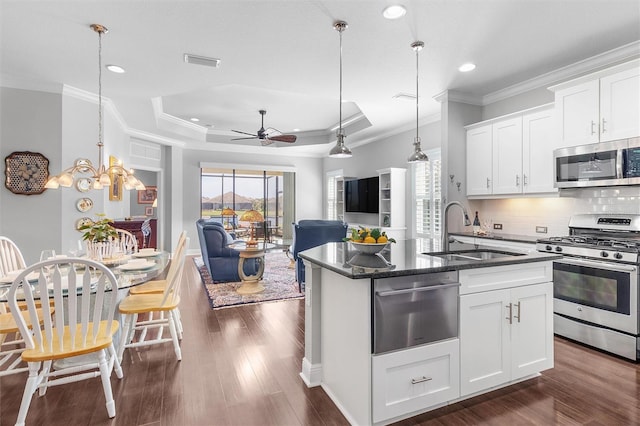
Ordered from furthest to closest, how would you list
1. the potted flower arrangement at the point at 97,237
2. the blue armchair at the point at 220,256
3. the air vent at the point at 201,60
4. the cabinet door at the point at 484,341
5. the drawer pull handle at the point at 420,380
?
the blue armchair at the point at 220,256
the air vent at the point at 201,60
the potted flower arrangement at the point at 97,237
the cabinet door at the point at 484,341
the drawer pull handle at the point at 420,380

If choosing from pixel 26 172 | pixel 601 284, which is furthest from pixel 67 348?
pixel 601 284

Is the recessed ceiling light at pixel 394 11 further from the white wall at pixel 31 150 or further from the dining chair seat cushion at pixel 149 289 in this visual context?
the white wall at pixel 31 150

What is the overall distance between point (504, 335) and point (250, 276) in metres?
3.66

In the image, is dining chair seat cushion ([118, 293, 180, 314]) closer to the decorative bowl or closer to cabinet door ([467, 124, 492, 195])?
the decorative bowl

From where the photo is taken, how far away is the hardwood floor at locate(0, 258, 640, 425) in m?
2.00

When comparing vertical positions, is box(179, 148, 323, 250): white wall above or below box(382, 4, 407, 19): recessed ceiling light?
below

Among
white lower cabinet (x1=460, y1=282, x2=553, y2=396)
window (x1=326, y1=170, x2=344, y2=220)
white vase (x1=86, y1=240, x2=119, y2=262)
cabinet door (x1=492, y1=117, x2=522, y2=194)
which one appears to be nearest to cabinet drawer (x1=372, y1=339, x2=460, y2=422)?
white lower cabinet (x1=460, y1=282, x2=553, y2=396)

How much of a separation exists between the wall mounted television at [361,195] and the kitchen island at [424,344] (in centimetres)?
454

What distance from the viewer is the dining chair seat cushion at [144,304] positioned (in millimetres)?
2605

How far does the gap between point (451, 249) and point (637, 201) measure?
2133 millimetres

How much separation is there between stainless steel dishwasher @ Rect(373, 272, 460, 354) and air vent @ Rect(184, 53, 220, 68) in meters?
3.11

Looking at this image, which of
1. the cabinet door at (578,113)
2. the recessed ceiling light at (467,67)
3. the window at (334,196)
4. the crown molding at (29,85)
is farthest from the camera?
the window at (334,196)

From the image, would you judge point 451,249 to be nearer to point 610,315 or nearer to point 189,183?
point 610,315

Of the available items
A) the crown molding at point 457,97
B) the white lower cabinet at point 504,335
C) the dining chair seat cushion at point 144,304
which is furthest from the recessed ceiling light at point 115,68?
the white lower cabinet at point 504,335
